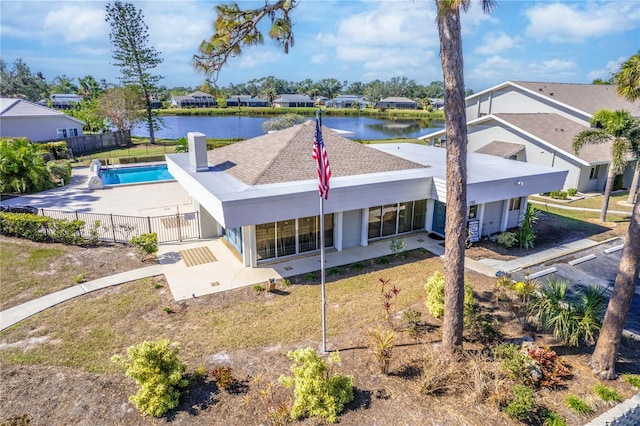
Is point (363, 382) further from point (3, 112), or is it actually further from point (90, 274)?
point (3, 112)

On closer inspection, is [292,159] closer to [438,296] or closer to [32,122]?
[438,296]

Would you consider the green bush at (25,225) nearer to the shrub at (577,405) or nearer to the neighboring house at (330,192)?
the neighboring house at (330,192)

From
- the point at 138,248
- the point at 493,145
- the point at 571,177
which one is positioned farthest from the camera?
the point at 493,145

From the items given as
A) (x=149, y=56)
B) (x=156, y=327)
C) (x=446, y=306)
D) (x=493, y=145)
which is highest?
(x=149, y=56)

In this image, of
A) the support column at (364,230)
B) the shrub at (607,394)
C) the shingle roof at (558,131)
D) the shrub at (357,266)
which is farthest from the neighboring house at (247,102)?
the shrub at (607,394)

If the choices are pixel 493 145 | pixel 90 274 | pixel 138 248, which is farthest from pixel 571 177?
pixel 90 274

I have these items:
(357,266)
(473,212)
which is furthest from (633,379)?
(473,212)

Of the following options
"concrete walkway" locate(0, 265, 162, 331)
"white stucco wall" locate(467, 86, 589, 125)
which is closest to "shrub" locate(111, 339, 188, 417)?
"concrete walkway" locate(0, 265, 162, 331)
